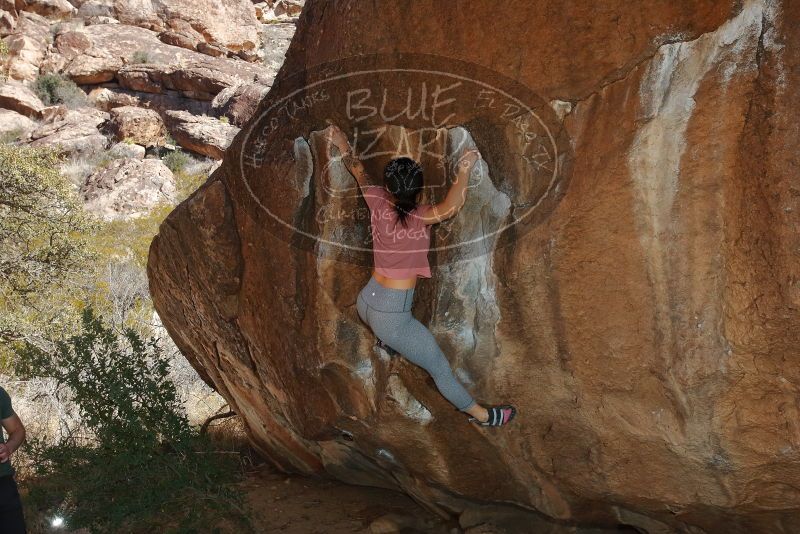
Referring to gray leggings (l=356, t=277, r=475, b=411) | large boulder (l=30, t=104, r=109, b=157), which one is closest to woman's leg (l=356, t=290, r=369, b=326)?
gray leggings (l=356, t=277, r=475, b=411)

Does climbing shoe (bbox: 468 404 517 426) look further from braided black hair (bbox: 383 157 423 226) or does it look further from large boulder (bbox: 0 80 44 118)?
large boulder (bbox: 0 80 44 118)

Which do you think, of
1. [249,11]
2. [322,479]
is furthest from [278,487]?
[249,11]

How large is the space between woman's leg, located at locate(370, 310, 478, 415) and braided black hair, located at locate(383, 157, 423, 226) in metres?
0.44

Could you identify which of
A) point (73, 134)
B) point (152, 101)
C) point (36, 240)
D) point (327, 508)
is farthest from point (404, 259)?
point (152, 101)

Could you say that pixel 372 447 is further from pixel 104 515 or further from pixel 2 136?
pixel 2 136

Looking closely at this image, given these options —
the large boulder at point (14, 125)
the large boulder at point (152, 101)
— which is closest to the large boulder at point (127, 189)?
the large boulder at point (14, 125)

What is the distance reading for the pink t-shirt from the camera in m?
2.65

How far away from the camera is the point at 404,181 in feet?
8.42

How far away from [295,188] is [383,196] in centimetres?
49

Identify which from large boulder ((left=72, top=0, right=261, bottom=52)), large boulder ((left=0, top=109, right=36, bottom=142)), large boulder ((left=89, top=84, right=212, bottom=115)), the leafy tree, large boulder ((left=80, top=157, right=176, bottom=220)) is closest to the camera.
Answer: the leafy tree

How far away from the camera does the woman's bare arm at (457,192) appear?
8.45 ft

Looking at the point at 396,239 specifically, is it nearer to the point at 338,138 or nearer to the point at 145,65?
the point at 338,138

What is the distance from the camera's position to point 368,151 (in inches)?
114

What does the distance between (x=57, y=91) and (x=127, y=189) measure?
5849 millimetres
